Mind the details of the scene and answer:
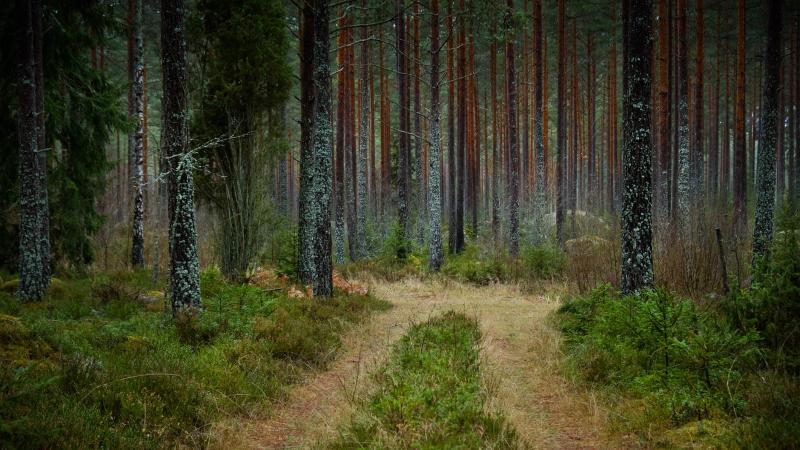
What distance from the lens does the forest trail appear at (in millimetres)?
4707

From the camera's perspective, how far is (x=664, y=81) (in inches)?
584

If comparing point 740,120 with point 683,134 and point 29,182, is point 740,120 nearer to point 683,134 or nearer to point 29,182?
point 683,134

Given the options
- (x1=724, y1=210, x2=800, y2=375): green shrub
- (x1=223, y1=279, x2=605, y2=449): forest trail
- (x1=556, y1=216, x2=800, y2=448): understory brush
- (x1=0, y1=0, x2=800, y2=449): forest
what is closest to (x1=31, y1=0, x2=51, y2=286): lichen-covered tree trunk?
(x1=0, y1=0, x2=800, y2=449): forest

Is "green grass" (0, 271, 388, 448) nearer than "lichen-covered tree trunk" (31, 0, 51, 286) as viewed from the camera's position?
Yes

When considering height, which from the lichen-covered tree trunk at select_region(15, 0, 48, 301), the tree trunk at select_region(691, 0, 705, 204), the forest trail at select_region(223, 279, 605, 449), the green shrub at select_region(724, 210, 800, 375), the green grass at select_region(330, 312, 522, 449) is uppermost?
the tree trunk at select_region(691, 0, 705, 204)

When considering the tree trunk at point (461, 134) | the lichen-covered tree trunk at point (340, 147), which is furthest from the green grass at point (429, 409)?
the tree trunk at point (461, 134)

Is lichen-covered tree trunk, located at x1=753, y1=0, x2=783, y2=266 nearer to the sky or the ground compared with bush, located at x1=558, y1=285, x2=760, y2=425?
nearer to the sky

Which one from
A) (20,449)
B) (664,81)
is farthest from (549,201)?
(20,449)

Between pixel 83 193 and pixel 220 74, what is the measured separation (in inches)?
175

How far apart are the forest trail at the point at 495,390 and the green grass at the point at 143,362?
32 cm

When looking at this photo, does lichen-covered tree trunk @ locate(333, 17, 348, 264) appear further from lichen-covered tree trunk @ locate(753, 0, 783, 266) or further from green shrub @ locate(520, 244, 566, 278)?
lichen-covered tree trunk @ locate(753, 0, 783, 266)

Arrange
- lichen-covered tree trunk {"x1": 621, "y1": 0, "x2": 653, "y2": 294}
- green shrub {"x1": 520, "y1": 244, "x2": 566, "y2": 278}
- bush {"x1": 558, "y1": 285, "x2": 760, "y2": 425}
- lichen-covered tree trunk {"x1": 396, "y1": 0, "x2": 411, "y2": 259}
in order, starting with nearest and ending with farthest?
bush {"x1": 558, "y1": 285, "x2": 760, "y2": 425} < lichen-covered tree trunk {"x1": 621, "y1": 0, "x2": 653, "y2": 294} < green shrub {"x1": 520, "y1": 244, "x2": 566, "y2": 278} < lichen-covered tree trunk {"x1": 396, "y1": 0, "x2": 411, "y2": 259}

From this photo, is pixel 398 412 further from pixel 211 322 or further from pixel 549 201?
pixel 549 201

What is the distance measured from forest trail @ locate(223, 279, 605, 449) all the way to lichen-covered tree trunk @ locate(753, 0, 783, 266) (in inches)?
204
